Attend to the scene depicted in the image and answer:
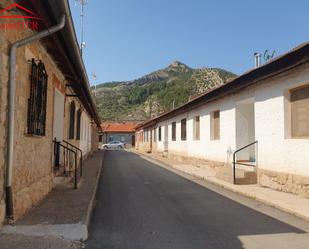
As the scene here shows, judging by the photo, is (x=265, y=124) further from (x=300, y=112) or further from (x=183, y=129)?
(x=183, y=129)

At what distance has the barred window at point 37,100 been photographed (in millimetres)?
5770

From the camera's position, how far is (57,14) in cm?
500

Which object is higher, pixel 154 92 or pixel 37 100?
pixel 154 92

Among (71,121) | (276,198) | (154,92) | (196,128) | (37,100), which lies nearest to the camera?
(37,100)

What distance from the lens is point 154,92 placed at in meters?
110

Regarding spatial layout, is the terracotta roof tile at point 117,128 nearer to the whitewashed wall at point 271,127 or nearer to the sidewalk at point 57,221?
the whitewashed wall at point 271,127

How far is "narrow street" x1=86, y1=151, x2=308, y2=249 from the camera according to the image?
4691 mm

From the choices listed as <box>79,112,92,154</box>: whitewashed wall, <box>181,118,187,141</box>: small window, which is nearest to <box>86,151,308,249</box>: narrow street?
<box>79,112,92,154</box>: whitewashed wall

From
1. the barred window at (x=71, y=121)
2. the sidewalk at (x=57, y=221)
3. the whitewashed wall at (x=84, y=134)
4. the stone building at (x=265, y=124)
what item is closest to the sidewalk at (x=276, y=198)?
the stone building at (x=265, y=124)

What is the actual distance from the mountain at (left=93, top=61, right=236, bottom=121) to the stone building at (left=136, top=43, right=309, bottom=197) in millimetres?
43238

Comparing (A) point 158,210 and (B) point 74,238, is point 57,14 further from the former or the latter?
(A) point 158,210

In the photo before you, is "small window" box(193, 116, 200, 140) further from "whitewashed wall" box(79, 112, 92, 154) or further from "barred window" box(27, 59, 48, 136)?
"barred window" box(27, 59, 48, 136)

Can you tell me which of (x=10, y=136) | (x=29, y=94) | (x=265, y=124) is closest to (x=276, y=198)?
(x=265, y=124)

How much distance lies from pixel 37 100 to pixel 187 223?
3.59 m
